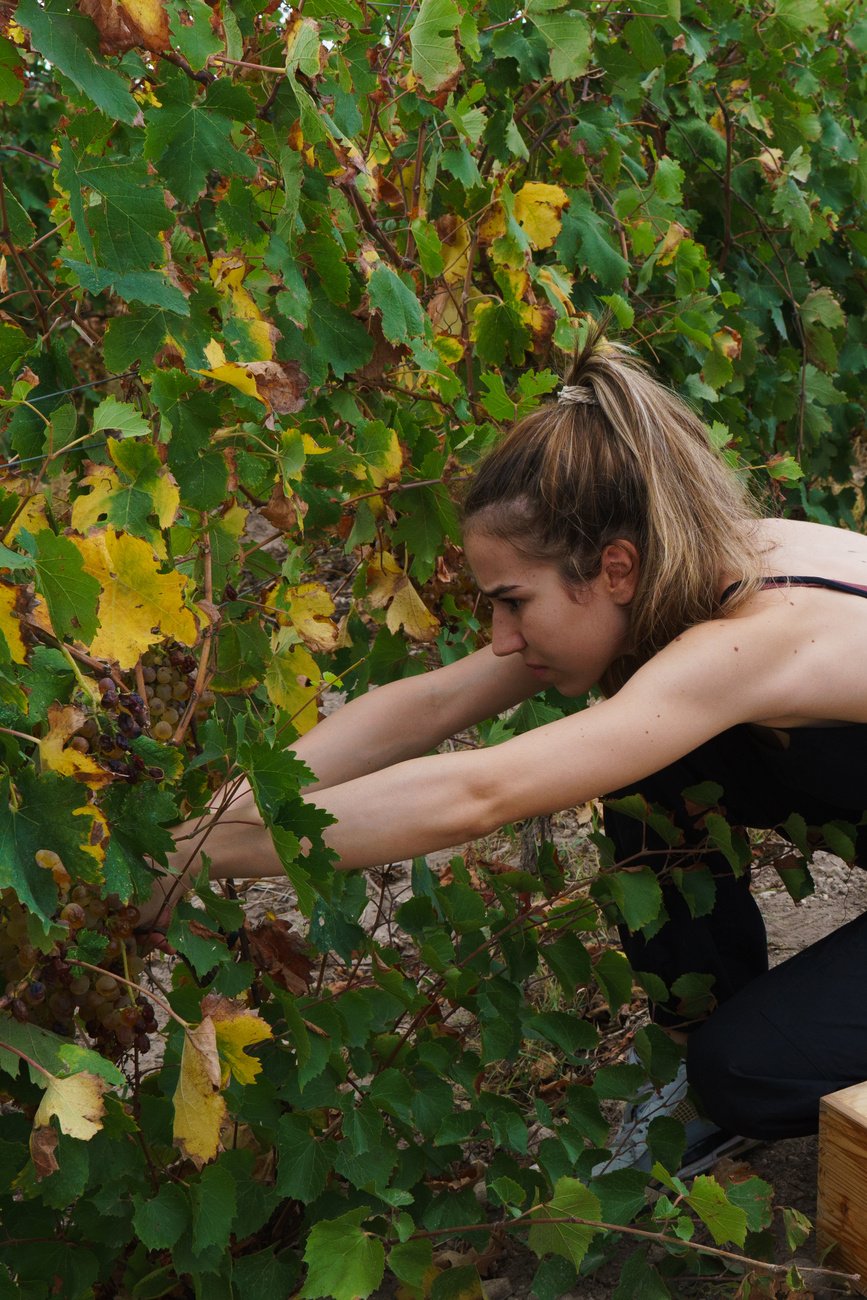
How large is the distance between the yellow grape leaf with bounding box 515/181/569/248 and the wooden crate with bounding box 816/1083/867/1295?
142cm

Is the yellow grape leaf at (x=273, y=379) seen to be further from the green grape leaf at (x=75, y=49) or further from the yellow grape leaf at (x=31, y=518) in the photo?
the green grape leaf at (x=75, y=49)

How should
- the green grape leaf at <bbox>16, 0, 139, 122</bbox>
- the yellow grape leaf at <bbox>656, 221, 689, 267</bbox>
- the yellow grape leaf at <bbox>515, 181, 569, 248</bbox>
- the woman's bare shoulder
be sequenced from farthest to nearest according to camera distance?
the yellow grape leaf at <bbox>656, 221, 689, 267</bbox>, the yellow grape leaf at <bbox>515, 181, 569, 248</bbox>, the woman's bare shoulder, the green grape leaf at <bbox>16, 0, 139, 122</bbox>

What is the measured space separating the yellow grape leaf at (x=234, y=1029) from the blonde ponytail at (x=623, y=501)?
813 millimetres

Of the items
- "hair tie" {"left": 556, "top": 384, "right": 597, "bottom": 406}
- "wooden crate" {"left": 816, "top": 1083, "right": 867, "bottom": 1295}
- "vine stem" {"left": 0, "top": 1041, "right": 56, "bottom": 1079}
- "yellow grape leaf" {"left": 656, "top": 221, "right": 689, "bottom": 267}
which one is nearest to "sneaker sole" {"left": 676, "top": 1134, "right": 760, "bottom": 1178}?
Answer: "wooden crate" {"left": 816, "top": 1083, "right": 867, "bottom": 1295}

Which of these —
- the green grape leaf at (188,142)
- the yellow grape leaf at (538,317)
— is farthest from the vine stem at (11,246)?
the yellow grape leaf at (538,317)

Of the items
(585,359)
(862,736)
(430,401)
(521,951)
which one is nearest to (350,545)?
(430,401)

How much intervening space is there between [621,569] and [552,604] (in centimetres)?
12

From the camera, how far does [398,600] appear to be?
7.05 feet

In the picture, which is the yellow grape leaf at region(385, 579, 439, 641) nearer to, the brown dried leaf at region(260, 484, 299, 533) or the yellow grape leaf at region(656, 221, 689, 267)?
the brown dried leaf at region(260, 484, 299, 533)

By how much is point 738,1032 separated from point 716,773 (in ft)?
1.30

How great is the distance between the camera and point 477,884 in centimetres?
312

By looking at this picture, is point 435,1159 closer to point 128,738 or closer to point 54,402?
point 128,738

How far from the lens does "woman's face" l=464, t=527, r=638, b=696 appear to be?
204 centimetres

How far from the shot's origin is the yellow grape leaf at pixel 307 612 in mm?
1893
